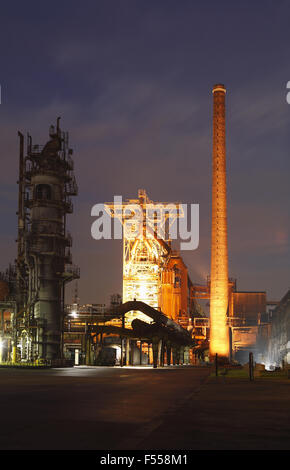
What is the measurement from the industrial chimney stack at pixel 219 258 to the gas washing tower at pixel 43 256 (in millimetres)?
23540

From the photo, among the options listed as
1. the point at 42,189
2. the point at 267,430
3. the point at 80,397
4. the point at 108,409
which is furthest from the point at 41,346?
the point at 267,430

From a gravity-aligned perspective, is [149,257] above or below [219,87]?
below

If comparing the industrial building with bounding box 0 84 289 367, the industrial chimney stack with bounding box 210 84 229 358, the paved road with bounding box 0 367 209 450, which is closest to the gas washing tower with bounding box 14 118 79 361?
the industrial building with bounding box 0 84 289 367

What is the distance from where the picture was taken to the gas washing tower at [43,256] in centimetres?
5559

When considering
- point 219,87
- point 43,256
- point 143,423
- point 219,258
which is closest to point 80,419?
point 143,423

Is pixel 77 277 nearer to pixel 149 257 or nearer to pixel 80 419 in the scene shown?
pixel 149 257

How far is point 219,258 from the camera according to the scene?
76.4 meters

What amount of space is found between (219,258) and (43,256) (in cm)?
2802

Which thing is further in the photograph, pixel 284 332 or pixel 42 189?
pixel 284 332

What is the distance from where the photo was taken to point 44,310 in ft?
184

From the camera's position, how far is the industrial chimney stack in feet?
251

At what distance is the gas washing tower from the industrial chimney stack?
23540mm

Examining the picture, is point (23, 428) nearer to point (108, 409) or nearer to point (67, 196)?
point (108, 409)
